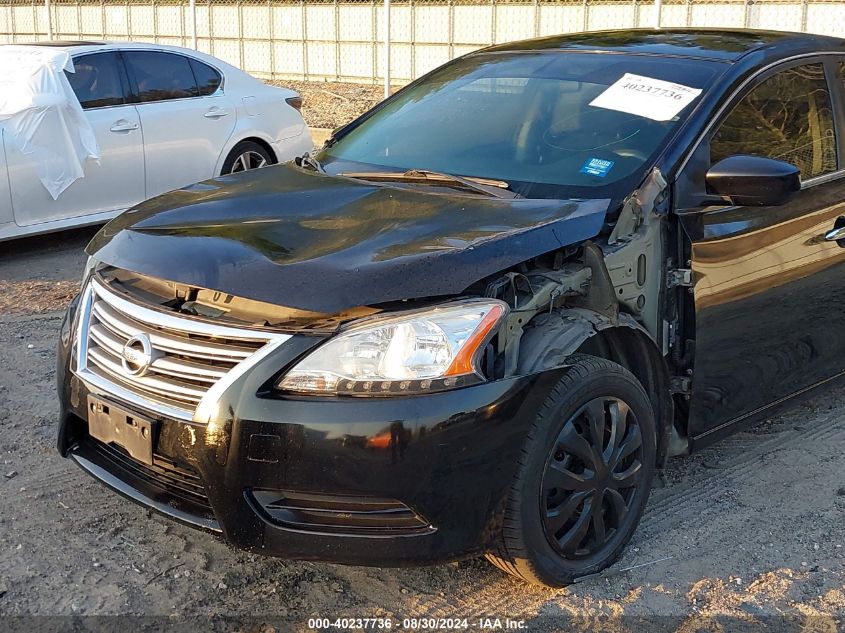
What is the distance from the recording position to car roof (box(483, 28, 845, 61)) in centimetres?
383

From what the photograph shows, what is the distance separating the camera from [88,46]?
748 cm

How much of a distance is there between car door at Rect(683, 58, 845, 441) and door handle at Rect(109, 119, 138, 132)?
5.10 metres

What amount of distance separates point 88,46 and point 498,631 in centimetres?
616

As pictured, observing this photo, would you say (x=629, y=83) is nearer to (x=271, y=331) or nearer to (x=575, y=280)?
(x=575, y=280)

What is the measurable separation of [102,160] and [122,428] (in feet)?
16.1

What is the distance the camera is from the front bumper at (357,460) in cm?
255

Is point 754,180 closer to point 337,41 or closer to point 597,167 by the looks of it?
point 597,167

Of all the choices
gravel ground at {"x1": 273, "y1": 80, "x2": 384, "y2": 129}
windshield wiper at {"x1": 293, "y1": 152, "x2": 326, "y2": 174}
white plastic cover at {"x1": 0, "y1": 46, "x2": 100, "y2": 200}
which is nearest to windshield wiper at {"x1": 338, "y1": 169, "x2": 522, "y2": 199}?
windshield wiper at {"x1": 293, "y1": 152, "x2": 326, "y2": 174}

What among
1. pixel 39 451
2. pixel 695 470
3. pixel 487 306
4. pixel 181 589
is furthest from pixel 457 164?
pixel 39 451

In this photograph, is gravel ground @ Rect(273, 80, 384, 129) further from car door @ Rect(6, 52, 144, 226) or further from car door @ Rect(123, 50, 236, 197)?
car door @ Rect(6, 52, 144, 226)

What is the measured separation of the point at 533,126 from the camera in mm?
3707

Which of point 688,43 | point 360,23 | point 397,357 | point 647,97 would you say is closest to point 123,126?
point 688,43

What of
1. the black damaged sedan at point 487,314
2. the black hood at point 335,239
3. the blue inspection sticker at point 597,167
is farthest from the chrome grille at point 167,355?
the blue inspection sticker at point 597,167

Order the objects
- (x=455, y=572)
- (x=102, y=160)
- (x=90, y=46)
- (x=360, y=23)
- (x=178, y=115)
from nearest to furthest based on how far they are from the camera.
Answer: (x=455, y=572), (x=102, y=160), (x=90, y=46), (x=178, y=115), (x=360, y=23)
